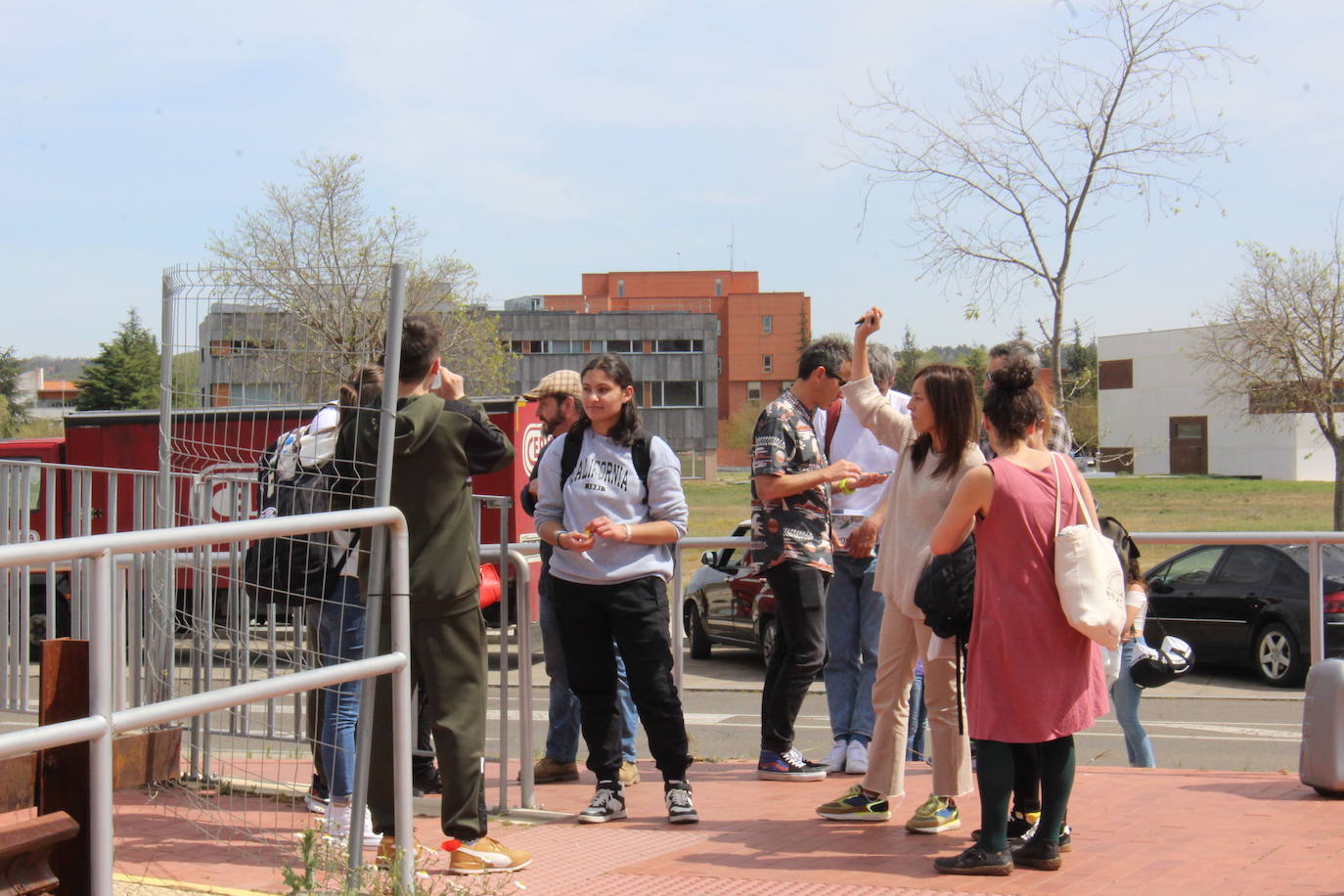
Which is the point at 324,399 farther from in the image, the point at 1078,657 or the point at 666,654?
the point at 1078,657

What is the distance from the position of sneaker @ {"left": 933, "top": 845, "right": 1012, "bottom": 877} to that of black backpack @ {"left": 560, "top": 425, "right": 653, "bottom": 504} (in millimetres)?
1853

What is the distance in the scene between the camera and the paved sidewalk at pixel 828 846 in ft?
14.9

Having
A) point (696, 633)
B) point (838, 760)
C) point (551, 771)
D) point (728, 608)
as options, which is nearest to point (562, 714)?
point (551, 771)

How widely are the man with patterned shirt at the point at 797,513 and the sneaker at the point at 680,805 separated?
2.70 ft

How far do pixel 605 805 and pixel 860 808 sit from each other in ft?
3.45

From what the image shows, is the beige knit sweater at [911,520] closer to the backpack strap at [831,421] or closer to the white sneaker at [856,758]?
the backpack strap at [831,421]

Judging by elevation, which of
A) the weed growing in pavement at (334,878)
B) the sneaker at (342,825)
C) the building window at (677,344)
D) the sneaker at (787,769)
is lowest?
the sneaker at (787,769)

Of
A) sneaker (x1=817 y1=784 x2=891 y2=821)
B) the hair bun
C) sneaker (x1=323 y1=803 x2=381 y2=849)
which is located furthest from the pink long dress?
sneaker (x1=323 y1=803 x2=381 y2=849)

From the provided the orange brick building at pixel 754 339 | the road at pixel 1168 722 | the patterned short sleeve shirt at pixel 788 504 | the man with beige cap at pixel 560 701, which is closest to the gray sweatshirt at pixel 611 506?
the patterned short sleeve shirt at pixel 788 504

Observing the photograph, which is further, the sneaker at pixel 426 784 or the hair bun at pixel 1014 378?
the sneaker at pixel 426 784

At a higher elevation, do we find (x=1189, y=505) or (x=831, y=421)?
(x=831, y=421)

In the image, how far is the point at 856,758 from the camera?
6.47m

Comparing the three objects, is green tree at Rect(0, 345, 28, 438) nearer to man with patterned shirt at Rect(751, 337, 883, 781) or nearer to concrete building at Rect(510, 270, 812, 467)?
concrete building at Rect(510, 270, 812, 467)

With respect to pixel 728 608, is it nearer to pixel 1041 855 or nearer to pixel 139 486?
pixel 139 486
